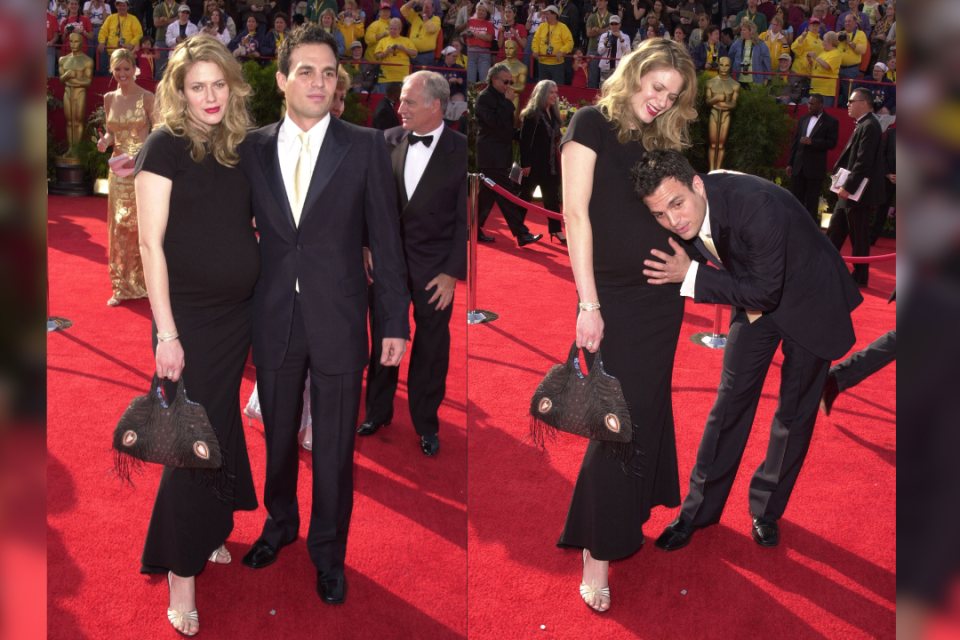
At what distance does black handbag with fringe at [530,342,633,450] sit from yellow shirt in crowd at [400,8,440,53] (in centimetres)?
79

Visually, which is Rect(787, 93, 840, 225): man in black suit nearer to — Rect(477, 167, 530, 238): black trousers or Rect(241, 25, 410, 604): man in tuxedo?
Rect(477, 167, 530, 238): black trousers

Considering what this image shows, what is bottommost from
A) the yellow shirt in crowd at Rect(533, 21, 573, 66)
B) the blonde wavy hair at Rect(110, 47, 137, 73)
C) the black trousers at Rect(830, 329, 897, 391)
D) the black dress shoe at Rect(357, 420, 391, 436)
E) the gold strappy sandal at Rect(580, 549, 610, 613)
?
the gold strappy sandal at Rect(580, 549, 610, 613)

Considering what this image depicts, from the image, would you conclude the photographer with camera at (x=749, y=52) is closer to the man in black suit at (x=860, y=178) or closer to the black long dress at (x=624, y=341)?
the man in black suit at (x=860, y=178)

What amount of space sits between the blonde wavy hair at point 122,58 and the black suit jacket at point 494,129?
0.82m

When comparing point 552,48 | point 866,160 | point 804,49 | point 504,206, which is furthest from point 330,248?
point 804,49

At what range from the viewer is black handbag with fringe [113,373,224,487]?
1.55m

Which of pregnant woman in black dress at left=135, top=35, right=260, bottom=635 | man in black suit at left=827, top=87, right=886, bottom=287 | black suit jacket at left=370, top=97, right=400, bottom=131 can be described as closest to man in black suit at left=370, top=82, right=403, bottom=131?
black suit jacket at left=370, top=97, right=400, bottom=131

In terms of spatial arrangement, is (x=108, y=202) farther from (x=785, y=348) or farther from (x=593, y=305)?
(x=785, y=348)

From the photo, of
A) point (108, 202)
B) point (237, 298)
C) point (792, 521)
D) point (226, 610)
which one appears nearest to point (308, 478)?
point (226, 610)

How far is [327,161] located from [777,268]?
1.19m

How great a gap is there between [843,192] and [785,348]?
2910mm

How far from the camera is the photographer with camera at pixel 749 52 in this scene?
558 centimetres

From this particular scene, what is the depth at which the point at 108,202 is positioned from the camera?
188 centimetres

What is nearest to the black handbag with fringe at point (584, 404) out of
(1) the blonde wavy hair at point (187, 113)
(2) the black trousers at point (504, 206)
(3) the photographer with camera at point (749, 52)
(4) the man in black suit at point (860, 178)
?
(1) the blonde wavy hair at point (187, 113)
